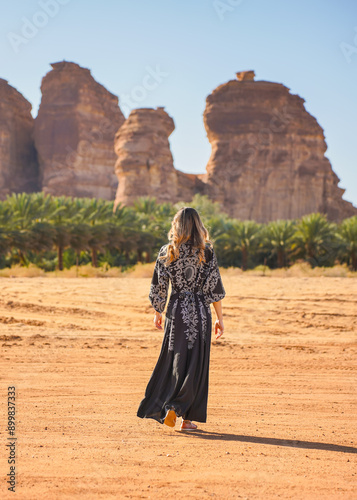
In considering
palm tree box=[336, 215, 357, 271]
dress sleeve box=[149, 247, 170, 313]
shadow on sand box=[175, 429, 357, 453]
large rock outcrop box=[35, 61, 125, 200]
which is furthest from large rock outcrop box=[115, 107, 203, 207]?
shadow on sand box=[175, 429, 357, 453]

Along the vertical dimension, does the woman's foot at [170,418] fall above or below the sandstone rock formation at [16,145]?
below

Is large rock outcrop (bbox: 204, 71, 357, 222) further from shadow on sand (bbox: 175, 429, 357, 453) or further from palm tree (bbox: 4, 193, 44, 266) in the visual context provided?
shadow on sand (bbox: 175, 429, 357, 453)

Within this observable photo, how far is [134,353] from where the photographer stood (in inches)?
361

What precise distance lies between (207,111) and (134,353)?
56.2 metres

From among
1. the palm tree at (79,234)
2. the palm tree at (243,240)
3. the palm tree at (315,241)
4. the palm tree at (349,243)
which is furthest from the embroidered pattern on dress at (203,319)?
the palm tree at (243,240)

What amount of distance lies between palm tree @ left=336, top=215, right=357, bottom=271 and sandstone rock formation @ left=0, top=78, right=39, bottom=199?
155ft

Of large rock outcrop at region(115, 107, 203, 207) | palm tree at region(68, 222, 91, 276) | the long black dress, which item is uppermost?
large rock outcrop at region(115, 107, 203, 207)

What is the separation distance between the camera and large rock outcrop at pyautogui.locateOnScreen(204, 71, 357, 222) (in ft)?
201

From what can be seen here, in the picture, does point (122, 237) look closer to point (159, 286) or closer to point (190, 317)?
point (159, 286)

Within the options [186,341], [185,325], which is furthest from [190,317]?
[186,341]

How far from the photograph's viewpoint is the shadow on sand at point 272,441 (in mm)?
4367

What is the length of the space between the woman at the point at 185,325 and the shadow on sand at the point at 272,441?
5.0 inches

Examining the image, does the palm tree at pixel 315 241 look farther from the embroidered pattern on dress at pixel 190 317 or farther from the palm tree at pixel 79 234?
the embroidered pattern on dress at pixel 190 317

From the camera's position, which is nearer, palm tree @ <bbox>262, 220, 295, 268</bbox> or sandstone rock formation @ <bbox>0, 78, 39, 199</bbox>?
palm tree @ <bbox>262, 220, 295, 268</bbox>
